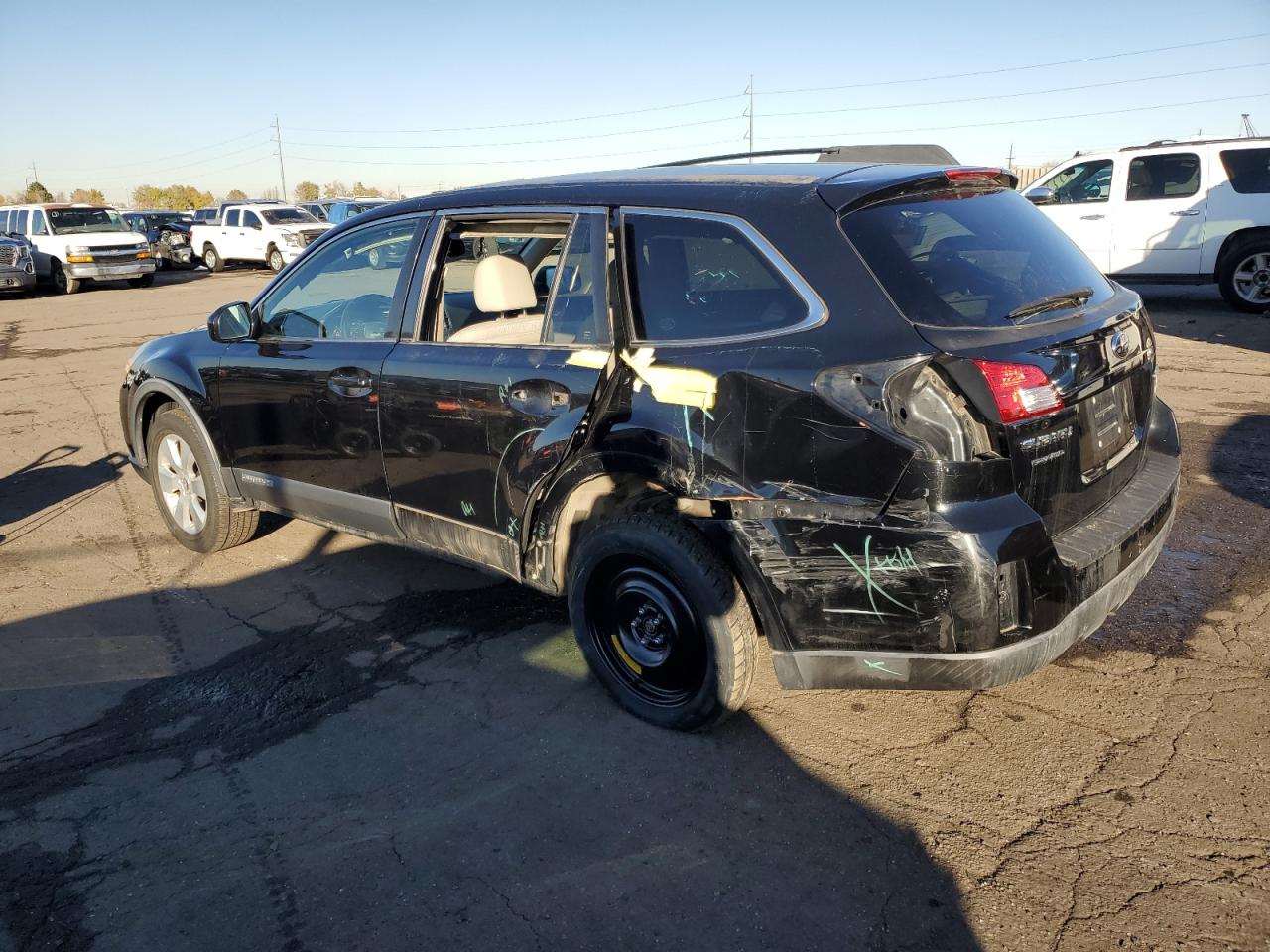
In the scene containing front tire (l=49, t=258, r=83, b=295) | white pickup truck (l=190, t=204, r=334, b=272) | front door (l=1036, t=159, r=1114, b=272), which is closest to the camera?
front door (l=1036, t=159, r=1114, b=272)

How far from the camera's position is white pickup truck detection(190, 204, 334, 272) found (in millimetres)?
27812

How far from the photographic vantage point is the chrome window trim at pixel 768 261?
2.92 m

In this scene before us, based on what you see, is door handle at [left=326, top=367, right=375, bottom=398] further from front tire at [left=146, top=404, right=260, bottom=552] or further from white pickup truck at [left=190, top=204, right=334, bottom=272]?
white pickup truck at [left=190, top=204, right=334, bottom=272]

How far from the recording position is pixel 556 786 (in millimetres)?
3158

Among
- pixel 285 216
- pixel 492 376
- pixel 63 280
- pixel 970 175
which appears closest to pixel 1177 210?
pixel 970 175

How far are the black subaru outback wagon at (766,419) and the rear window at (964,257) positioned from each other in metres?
0.01

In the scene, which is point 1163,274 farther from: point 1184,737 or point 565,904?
point 565,904

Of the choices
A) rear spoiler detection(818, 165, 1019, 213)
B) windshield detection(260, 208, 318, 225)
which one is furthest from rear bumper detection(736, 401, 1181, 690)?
windshield detection(260, 208, 318, 225)

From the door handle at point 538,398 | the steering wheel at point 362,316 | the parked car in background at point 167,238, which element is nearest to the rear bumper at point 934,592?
the door handle at point 538,398

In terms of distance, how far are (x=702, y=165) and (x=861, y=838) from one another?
2634 millimetres

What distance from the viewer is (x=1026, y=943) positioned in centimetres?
240

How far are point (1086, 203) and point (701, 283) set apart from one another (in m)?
12.2

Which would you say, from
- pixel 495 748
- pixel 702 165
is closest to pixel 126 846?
pixel 495 748

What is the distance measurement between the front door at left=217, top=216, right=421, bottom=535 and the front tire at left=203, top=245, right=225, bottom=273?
1140 inches
